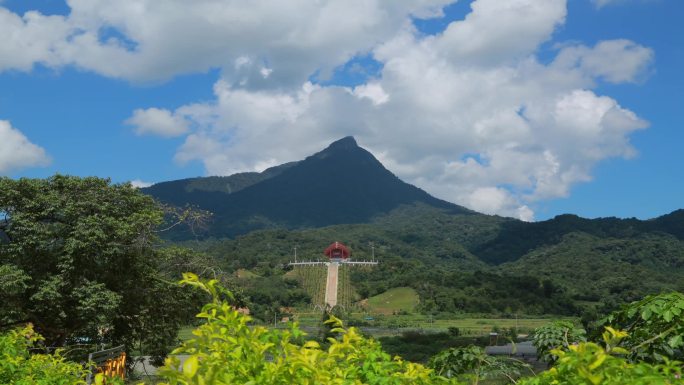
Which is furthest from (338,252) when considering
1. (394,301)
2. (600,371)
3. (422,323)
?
(600,371)

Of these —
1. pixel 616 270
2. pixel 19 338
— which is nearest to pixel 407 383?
pixel 19 338

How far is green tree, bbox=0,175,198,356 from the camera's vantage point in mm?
14555

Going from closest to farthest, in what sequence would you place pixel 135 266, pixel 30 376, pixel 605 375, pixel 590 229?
pixel 605 375, pixel 30 376, pixel 135 266, pixel 590 229

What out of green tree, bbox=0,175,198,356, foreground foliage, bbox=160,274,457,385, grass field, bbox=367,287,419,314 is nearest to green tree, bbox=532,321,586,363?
foreground foliage, bbox=160,274,457,385

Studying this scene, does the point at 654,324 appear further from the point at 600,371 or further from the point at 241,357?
the point at 241,357

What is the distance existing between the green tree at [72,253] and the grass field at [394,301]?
6367 cm

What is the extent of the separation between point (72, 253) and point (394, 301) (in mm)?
70881

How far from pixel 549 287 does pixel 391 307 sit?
2203cm

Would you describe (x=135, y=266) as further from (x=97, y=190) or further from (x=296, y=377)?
(x=296, y=377)

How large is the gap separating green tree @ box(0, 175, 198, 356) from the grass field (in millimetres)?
63671

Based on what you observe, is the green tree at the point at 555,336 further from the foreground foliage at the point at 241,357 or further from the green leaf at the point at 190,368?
the green leaf at the point at 190,368

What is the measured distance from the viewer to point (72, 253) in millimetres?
15070

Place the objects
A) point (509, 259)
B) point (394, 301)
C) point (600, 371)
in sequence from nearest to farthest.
A: 1. point (600, 371)
2. point (394, 301)
3. point (509, 259)

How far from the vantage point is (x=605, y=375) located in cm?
194
